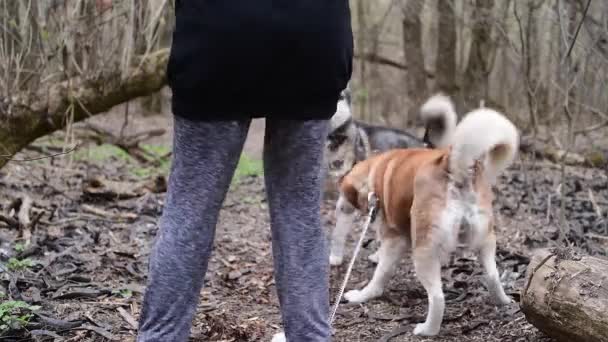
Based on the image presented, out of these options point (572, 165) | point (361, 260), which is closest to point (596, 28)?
point (361, 260)

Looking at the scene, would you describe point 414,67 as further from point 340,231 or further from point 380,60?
point 340,231

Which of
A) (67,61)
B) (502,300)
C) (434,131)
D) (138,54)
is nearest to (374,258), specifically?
(434,131)

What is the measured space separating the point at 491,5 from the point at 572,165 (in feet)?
7.51

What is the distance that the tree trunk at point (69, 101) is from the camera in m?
5.96

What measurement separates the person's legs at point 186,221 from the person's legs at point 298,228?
183 mm

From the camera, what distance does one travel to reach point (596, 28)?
5980mm

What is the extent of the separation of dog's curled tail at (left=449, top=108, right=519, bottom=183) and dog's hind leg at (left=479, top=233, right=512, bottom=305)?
0.43 m

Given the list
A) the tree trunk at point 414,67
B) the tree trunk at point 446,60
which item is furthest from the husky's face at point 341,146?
the tree trunk at point 414,67

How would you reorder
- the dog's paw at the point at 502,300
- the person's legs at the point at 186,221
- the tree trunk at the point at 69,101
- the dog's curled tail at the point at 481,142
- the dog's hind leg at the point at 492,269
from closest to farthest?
the person's legs at the point at 186,221, the dog's curled tail at the point at 481,142, the dog's hind leg at the point at 492,269, the dog's paw at the point at 502,300, the tree trunk at the point at 69,101

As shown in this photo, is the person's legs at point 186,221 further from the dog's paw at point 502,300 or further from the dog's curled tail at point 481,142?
the dog's paw at point 502,300

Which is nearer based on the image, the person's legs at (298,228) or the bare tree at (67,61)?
the person's legs at (298,228)

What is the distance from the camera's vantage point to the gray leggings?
2633 mm

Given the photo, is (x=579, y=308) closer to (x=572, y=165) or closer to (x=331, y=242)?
(x=331, y=242)

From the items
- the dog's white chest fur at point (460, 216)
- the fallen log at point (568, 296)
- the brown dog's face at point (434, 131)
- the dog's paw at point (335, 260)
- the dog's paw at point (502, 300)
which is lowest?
the dog's paw at point (335, 260)
